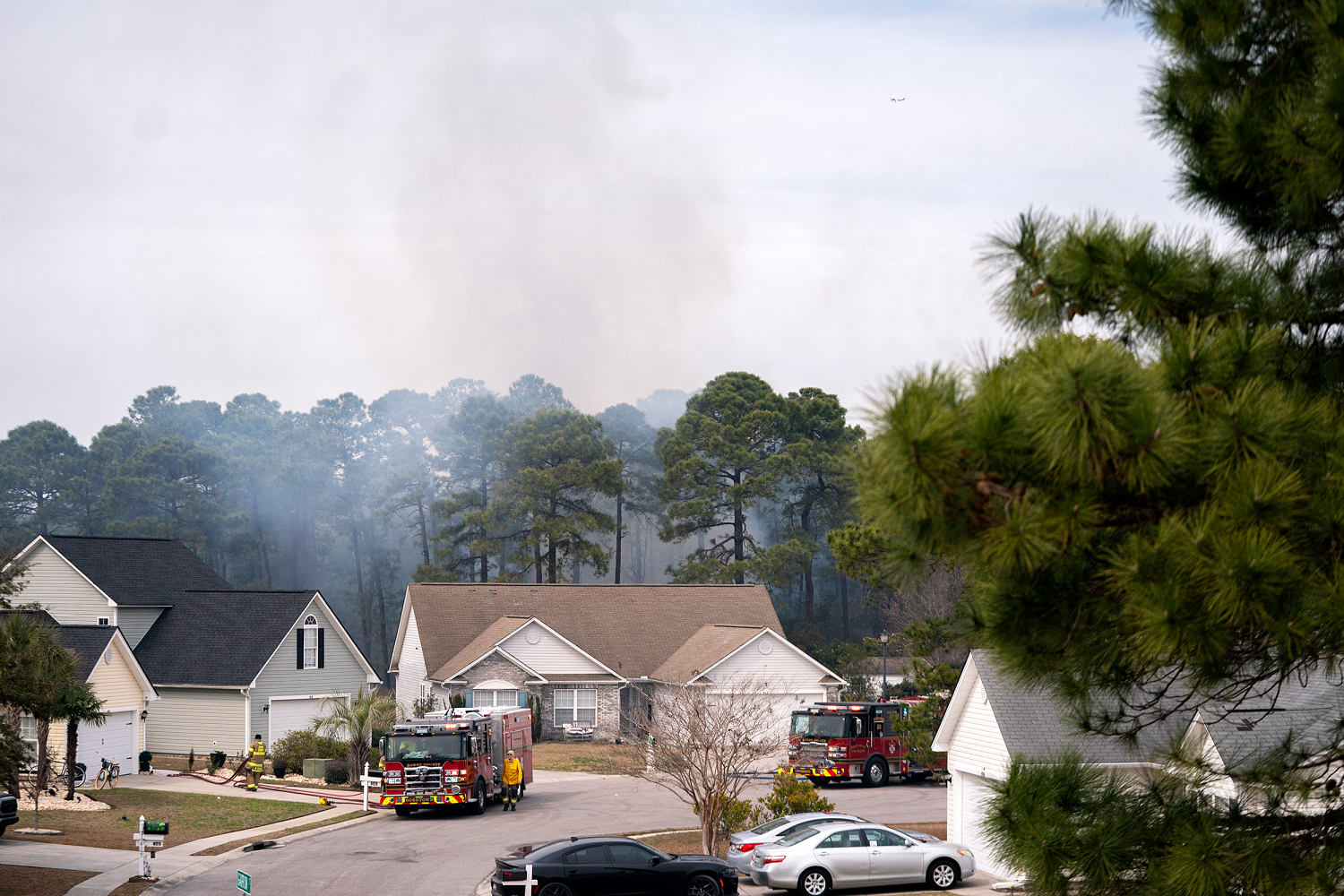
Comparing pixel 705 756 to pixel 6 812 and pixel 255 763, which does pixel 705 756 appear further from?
pixel 255 763

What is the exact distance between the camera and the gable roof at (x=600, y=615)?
5588cm

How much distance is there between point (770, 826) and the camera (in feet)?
79.3

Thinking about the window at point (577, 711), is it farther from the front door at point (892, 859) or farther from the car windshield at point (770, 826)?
the front door at point (892, 859)

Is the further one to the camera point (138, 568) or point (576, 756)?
point (138, 568)

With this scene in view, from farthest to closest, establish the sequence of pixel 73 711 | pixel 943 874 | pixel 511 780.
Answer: pixel 511 780 → pixel 73 711 → pixel 943 874

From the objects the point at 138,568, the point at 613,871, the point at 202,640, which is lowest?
the point at 613,871

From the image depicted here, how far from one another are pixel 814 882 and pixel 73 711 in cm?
2160

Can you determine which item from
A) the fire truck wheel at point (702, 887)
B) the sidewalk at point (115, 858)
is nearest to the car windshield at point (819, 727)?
the sidewalk at point (115, 858)

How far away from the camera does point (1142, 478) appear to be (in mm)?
6074

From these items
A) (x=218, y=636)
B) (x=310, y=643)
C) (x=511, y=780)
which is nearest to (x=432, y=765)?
(x=511, y=780)

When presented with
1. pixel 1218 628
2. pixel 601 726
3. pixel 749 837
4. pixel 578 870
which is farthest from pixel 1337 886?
pixel 601 726

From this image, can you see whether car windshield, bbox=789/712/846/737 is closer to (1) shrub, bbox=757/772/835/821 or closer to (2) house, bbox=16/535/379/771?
(1) shrub, bbox=757/772/835/821

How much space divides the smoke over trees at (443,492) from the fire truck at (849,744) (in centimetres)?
3017

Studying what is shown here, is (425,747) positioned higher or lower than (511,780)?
higher
